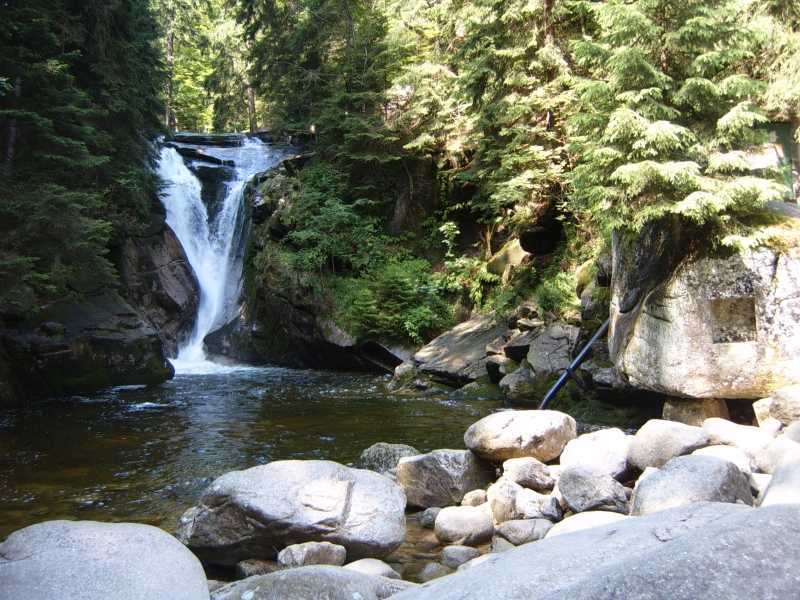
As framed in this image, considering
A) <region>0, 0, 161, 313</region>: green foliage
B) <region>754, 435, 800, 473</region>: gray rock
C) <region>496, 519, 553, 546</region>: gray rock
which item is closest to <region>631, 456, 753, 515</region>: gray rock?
<region>496, 519, 553, 546</region>: gray rock

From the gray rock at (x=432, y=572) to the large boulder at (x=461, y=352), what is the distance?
7.50 m

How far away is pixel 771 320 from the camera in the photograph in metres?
6.82

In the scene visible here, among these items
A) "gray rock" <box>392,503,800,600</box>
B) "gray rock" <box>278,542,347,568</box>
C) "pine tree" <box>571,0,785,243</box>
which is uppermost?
"pine tree" <box>571,0,785,243</box>

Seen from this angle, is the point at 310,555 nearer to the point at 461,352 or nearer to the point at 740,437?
the point at 740,437

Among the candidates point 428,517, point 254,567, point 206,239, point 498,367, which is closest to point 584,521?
point 428,517

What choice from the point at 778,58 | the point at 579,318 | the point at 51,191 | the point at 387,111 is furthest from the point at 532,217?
the point at 51,191

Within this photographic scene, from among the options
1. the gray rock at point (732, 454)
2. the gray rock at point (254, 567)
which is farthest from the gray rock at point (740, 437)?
the gray rock at point (254, 567)

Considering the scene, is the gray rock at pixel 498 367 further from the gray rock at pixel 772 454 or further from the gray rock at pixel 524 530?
the gray rock at pixel 524 530

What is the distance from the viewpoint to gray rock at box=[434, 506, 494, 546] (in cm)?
519

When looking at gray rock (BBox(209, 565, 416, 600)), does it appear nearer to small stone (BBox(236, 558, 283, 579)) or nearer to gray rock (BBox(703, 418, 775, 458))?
small stone (BBox(236, 558, 283, 579))

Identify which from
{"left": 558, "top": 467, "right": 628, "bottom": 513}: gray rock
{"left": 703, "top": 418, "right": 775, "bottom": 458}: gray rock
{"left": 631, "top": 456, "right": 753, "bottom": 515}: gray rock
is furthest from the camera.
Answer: {"left": 703, "top": 418, "right": 775, "bottom": 458}: gray rock

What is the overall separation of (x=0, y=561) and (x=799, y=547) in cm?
417

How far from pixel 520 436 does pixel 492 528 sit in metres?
1.56

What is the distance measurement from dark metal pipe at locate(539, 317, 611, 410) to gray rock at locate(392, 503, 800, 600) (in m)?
7.19
